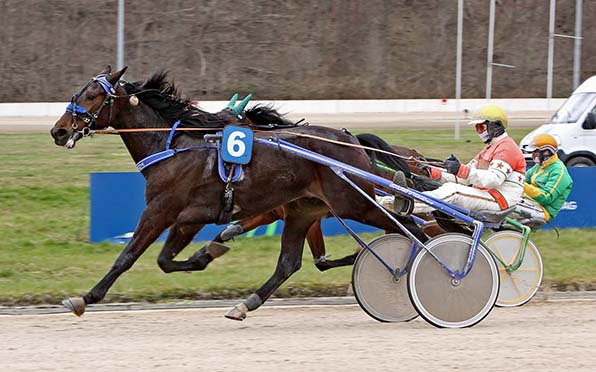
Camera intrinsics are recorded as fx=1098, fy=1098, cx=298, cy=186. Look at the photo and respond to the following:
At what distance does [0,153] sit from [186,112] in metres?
9.29

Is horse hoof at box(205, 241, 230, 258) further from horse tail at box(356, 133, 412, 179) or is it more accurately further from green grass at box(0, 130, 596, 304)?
horse tail at box(356, 133, 412, 179)

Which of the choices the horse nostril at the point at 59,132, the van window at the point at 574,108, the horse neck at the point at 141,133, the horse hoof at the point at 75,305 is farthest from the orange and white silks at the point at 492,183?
the van window at the point at 574,108

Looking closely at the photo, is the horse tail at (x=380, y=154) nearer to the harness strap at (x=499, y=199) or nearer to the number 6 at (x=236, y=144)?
the harness strap at (x=499, y=199)

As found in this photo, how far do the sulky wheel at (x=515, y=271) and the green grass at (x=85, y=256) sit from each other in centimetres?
125

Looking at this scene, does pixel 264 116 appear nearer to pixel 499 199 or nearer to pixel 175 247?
pixel 175 247

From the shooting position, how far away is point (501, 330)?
7484 millimetres

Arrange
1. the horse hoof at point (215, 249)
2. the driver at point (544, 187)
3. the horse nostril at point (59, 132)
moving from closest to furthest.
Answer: the horse nostril at point (59, 132), the horse hoof at point (215, 249), the driver at point (544, 187)

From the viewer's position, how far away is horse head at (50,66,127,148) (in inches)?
312

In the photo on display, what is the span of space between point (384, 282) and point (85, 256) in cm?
399

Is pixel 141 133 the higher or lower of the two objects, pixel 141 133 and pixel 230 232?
the higher

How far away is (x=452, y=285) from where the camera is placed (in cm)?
751

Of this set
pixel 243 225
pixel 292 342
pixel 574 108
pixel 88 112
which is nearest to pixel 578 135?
pixel 574 108

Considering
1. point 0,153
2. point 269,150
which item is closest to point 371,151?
point 269,150

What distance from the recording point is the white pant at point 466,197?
783 centimetres
